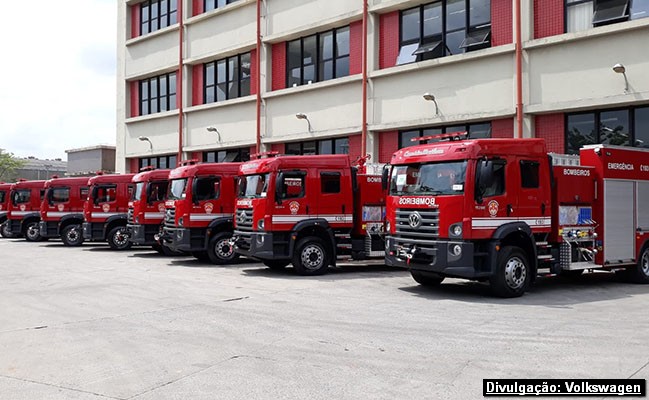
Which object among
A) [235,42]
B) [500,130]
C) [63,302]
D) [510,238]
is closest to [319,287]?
[510,238]

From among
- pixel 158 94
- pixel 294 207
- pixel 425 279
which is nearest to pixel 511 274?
pixel 425 279

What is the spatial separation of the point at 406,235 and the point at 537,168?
9.28 ft

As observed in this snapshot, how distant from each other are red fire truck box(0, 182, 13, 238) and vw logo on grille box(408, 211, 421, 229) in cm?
2511

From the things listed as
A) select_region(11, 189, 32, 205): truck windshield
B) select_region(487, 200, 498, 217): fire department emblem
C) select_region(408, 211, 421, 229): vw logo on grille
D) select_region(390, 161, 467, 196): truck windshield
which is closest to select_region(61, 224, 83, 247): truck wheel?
select_region(11, 189, 32, 205): truck windshield

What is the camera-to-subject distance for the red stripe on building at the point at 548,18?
17594mm

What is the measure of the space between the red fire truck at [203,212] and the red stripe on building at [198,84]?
470 inches

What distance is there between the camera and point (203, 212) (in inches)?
731

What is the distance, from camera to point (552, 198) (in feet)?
41.1

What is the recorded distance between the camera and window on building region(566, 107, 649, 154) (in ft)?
53.4

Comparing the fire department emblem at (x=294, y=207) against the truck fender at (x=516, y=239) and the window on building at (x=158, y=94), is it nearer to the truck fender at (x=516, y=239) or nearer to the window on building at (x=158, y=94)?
the truck fender at (x=516, y=239)

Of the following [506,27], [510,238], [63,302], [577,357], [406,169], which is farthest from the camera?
[506,27]

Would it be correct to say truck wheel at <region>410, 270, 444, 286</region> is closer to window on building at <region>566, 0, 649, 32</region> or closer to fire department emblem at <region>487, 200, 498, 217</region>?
fire department emblem at <region>487, 200, 498, 217</region>

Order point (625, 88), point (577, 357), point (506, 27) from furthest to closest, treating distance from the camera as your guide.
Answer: point (506, 27)
point (625, 88)
point (577, 357)

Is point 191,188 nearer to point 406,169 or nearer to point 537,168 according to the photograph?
point 406,169
